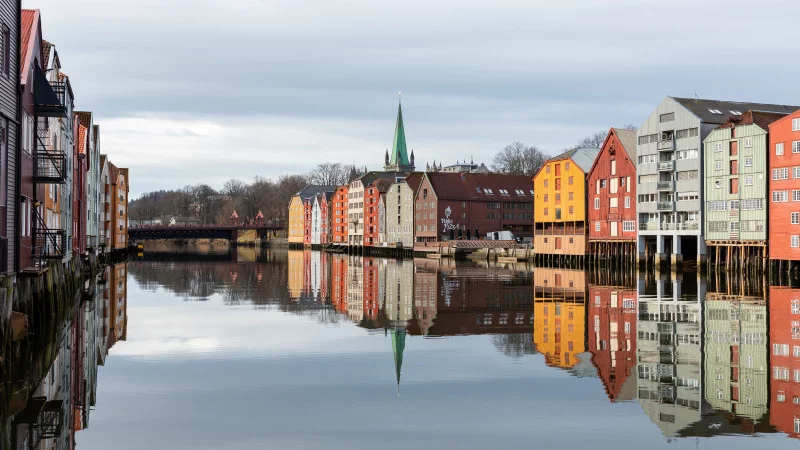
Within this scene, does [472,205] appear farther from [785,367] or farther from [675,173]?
[785,367]

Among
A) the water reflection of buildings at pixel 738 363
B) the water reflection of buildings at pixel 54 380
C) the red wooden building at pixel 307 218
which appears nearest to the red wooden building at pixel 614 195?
the water reflection of buildings at pixel 738 363

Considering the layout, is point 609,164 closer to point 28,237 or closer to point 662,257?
point 662,257

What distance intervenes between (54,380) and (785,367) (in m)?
17.1

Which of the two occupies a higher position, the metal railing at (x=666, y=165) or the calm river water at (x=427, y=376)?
the metal railing at (x=666, y=165)

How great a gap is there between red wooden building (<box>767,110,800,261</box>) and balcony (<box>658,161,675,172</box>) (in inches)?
436

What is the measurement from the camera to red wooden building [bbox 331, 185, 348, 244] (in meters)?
Answer: 170

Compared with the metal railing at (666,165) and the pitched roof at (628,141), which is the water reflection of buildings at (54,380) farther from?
the pitched roof at (628,141)

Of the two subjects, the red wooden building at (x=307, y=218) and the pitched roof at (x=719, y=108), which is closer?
the pitched roof at (x=719, y=108)

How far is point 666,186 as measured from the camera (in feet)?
251

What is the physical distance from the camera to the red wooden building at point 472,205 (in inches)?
4802

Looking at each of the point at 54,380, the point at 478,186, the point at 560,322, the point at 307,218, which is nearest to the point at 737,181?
the point at 560,322

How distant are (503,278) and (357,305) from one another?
24128 mm

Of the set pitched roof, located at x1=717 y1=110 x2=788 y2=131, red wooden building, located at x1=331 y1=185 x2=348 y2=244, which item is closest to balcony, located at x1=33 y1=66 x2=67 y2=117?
pitched roof, located at x1=717 y1=110 x2=788 y2=131

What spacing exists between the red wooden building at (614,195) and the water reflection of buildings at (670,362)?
1666 inches
